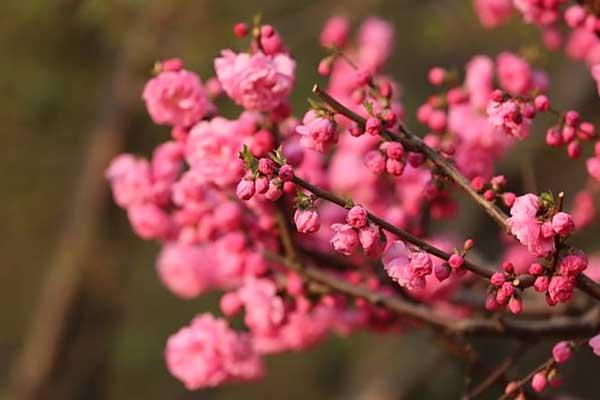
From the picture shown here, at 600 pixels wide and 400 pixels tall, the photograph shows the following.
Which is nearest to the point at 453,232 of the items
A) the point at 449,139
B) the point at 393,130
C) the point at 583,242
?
the point at 583,242

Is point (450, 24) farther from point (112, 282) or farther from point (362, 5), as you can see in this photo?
point (112, 282)

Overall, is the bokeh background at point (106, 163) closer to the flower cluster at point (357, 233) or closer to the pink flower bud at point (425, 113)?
the pink flower bud at point (425, 113)

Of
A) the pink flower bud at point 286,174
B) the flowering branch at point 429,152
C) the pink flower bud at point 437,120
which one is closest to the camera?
the pink flower bud at point 286,174

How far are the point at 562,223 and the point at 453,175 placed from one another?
0.21 metres

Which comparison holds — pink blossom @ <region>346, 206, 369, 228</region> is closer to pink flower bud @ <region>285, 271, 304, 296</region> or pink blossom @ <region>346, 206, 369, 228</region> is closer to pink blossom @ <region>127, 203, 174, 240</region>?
pink flower bud @ <region>285, 271, 304, 296</region>

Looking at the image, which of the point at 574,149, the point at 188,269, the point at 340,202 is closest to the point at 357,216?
the point at 340,202

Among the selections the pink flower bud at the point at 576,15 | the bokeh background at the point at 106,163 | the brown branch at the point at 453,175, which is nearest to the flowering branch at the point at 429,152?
the brown branch at the point at 453,175

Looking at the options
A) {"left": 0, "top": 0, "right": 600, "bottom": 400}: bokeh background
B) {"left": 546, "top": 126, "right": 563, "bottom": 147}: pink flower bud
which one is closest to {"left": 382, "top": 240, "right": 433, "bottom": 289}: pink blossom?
{"left": 546, "top": 126, "right": 563, "bottom": 147}: pink flower bud

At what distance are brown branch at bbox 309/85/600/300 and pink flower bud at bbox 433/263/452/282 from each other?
2 centimetres

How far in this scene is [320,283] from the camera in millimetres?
1720

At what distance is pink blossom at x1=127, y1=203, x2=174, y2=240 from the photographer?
1822mm

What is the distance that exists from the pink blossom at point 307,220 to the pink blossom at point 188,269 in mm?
918

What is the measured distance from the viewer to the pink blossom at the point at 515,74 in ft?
5.98

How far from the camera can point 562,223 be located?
116cm
